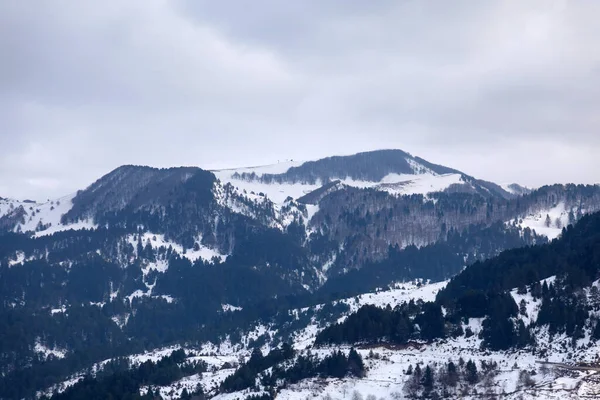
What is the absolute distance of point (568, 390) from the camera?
654 ft

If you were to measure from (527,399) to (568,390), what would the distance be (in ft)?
29.3

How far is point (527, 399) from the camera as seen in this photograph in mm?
199375
